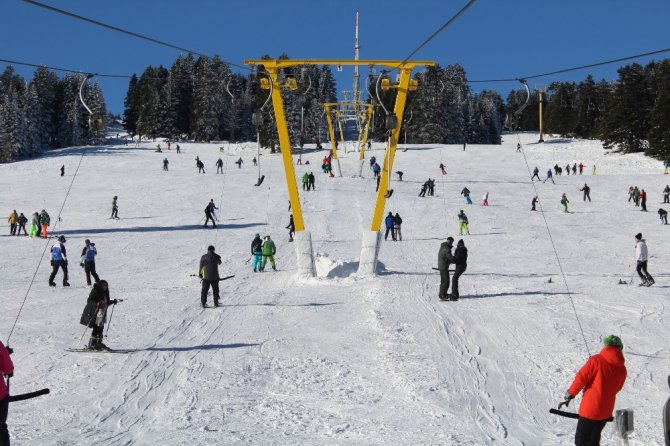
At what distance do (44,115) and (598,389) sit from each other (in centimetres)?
9466

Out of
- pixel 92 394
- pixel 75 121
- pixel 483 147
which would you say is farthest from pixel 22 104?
pixel 92 394

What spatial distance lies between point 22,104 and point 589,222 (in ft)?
230

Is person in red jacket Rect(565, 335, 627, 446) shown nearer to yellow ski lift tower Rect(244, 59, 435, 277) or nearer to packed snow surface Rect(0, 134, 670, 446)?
packed snow surface Rect(0, 134, 670, 446)

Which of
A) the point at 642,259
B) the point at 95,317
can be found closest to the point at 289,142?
the point at 95,317

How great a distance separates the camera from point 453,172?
55.1 meters

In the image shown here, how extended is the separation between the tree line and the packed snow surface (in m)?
48.6

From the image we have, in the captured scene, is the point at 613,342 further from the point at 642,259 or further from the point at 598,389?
the point at 642,259

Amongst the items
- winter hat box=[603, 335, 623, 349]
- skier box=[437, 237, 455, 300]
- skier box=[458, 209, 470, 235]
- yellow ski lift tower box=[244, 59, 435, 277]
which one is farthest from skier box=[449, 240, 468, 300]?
skier box=[458, 209, 470, 235]

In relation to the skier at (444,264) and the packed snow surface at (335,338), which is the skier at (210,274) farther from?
the skier at (444,264)

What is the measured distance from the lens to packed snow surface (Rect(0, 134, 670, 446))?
781cm

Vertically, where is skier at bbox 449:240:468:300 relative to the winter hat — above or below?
below

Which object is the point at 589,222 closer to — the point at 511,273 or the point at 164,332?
the point at 511,273

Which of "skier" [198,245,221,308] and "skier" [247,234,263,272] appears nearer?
"skier" [198,245,221,308]

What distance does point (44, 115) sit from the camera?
90.2 metres
